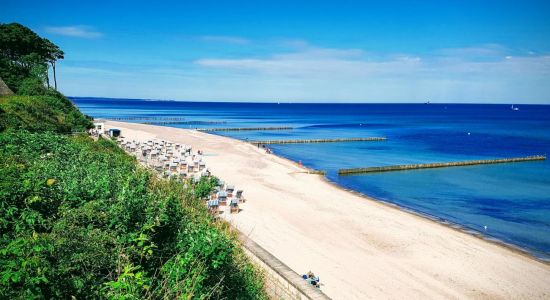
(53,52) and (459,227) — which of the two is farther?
(53,52)

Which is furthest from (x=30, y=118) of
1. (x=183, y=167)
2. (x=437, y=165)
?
(x=437, y=165)

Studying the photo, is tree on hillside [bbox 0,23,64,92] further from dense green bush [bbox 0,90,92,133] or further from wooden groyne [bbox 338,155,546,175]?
wooden groyne [bbox 338,155,546,175]

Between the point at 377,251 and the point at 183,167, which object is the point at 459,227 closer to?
the point at 377,251

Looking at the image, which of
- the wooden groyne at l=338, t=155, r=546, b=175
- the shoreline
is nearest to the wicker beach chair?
the shoreline

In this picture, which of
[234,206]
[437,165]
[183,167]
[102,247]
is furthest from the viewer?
[437,165]

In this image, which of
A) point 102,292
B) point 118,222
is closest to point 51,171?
point 118,222

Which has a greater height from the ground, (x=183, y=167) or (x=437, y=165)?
(x=183, y=167)
